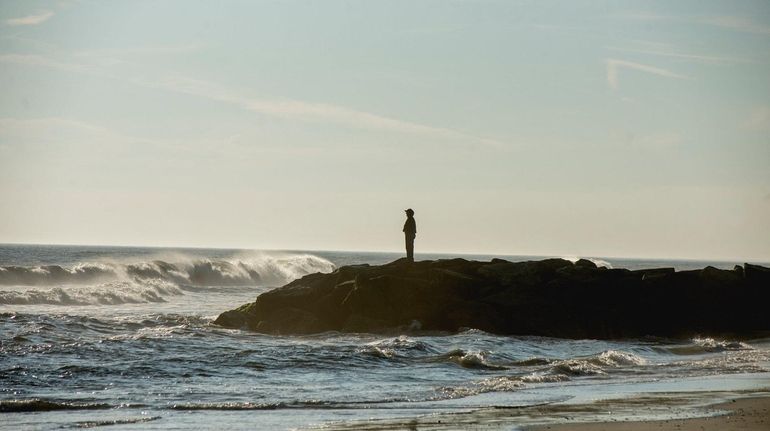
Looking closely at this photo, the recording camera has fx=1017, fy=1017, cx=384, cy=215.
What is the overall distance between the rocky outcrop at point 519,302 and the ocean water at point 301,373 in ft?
3.00

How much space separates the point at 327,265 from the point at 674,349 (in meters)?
60.7

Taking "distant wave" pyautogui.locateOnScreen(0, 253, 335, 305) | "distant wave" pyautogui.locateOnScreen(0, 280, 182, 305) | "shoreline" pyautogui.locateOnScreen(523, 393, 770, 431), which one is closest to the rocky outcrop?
"shoreline" pyautogui.locateOnScreen(523, 393, 770, 431)

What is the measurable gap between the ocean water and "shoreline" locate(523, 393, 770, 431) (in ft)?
3.15

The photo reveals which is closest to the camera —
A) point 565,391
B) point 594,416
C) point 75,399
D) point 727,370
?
point 594,416

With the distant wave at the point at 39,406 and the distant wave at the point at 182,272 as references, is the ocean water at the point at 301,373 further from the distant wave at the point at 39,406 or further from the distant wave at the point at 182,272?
the distant wave at the point at 182,272

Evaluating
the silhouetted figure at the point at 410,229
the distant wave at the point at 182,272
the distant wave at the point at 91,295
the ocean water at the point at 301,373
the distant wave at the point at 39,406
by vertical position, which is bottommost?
the distant wave at the point at 39,406

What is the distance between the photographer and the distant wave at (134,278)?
43.8 m

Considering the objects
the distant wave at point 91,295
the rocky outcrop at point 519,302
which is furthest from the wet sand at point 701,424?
the distant wave at point 91,295

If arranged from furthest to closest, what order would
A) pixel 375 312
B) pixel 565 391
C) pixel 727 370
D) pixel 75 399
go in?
pixel 375 312 < pixel 727 370 < pixel 565 391 < pixel 75 399

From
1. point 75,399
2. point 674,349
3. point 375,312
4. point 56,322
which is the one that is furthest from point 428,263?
point 75,399

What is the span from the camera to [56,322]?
1097 inches

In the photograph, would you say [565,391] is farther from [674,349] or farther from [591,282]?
[591,282]

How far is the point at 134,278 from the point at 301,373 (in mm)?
41832

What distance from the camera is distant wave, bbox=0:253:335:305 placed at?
144ft
